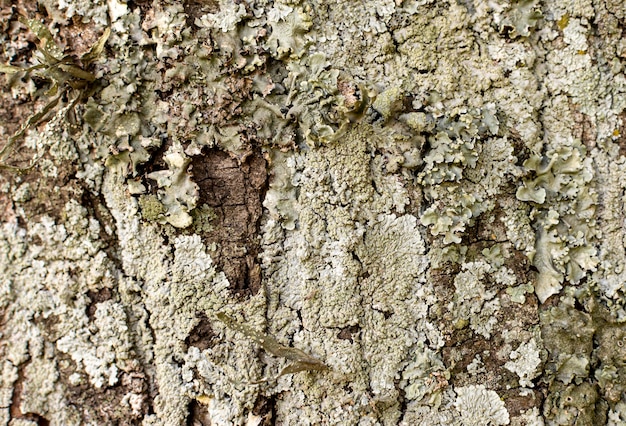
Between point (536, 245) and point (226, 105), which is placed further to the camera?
point (536, 245)

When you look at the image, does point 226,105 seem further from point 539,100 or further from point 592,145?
point 592,145

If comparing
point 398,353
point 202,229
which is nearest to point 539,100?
point 398,353

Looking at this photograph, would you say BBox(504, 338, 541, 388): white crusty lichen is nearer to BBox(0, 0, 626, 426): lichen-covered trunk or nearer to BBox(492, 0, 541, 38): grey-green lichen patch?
BBox(0, 0, 626, 426): lichen-covered trunk

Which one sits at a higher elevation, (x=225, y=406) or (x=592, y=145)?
(x=592, y=145)

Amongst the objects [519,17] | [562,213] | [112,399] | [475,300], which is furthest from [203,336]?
[519,17]

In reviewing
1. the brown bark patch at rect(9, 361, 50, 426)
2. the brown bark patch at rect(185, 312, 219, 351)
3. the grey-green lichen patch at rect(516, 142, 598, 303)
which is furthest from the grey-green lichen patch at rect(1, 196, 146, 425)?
the grey-green lichen patch at rect(516, 142, 598, 303)

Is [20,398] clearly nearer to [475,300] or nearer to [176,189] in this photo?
[176,189]

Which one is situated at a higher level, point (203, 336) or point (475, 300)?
point (475, 300)
